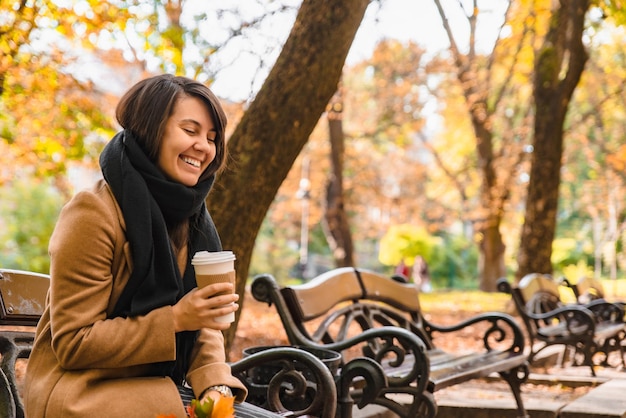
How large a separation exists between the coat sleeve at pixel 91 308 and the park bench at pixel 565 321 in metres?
5.80

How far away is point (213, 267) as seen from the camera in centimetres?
214

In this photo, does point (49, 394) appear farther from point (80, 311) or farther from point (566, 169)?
point (566, 169)

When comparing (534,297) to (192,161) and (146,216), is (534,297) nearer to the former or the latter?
(192,161)

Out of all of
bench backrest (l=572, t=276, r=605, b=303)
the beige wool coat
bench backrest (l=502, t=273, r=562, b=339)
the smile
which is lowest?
bench backrest (l=572, t=276, r=605, b=303)

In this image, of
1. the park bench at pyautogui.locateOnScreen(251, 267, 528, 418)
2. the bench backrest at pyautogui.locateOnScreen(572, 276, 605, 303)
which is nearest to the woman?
the park bench at pyautogui.locateOnScreen(251, 267, 528, 418)

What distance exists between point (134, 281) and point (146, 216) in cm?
18

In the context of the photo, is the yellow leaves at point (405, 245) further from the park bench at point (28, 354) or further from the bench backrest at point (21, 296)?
the bench backrest at point (21, 296)

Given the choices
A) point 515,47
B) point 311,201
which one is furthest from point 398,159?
point 515,47

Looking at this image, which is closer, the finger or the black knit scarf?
the finger

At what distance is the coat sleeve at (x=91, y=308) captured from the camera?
224 cm

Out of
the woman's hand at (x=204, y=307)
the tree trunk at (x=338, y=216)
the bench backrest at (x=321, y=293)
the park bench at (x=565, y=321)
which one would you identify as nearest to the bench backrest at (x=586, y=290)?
the park bench at (x=565, y=321)

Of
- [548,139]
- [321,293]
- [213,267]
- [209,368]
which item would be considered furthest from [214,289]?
[548,139]

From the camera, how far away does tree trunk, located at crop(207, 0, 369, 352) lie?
220 inches

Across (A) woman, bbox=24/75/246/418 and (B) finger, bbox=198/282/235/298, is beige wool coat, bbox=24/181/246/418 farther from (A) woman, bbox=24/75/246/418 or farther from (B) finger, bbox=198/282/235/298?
(B) finger, bbox=198/282/235/298
